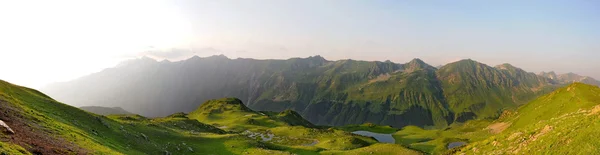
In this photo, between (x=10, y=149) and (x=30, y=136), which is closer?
(x=10, y=149)

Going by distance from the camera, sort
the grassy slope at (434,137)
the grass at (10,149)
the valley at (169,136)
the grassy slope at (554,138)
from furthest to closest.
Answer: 1. the grassy slope at (434,137)
2. the valley at (169,136)
3. the grass at (10,149)
4. the grassy slope at (554,138)

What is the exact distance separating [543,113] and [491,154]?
112m

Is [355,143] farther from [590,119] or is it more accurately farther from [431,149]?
[590,119]

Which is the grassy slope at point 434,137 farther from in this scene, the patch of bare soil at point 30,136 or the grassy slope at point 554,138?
the patch of bare soil at point 30,136

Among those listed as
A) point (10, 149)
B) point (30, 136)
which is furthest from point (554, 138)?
point (30, 136)

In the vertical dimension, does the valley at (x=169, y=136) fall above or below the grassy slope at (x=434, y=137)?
above

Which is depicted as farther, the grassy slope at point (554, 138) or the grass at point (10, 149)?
the grass at point (10, 149)

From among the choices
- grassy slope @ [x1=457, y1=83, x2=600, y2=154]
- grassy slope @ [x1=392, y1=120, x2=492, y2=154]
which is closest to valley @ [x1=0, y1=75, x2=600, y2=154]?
grassy slope @ [x1=457, y1=83, x2=600, y2=154]

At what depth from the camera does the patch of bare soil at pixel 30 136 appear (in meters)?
31.6

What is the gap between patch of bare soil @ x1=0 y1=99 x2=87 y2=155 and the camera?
31.6 m

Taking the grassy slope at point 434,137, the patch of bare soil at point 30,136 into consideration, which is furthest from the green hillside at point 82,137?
the grassy slope at point 434,137

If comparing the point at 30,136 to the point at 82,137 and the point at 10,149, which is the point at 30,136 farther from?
the point at 10,149

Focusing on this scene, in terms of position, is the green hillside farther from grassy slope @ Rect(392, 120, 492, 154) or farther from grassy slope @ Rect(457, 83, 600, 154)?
grassy slope @ Rect(457, 83, 600, 154)

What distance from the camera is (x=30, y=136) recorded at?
1385 inches
